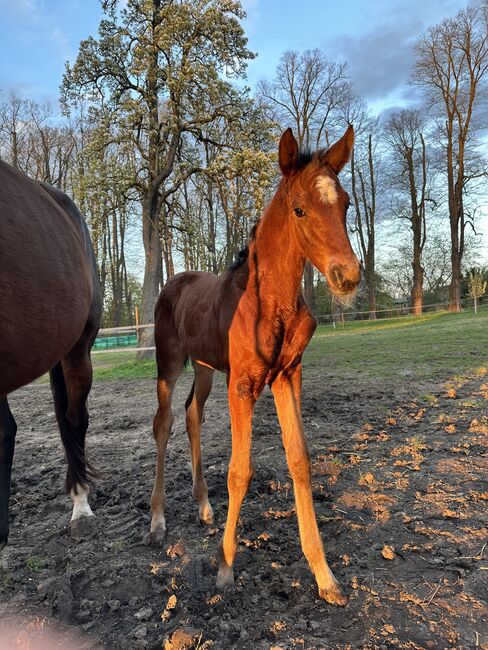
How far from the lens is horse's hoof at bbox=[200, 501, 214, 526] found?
305 cm

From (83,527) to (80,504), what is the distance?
273mm

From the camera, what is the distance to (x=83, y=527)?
10.1 feet

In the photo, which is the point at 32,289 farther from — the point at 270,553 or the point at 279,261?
the point at 270,553

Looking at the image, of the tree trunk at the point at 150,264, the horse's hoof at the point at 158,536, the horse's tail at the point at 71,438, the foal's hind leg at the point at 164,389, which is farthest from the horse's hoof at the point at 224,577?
the tree trunk at the point at 150,264

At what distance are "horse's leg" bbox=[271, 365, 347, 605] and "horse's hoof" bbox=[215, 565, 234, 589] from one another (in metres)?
0.44

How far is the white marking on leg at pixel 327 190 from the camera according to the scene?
208 centimetres

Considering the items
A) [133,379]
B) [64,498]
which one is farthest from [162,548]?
[133,379]

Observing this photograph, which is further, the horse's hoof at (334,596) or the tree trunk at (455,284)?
the tree trunk at (455,284)

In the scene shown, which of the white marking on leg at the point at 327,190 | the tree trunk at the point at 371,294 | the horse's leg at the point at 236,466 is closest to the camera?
the white marking on leg at the point at 327,190

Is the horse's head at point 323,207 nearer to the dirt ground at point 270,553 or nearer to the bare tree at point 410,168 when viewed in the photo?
the dirt ground at point 270,553

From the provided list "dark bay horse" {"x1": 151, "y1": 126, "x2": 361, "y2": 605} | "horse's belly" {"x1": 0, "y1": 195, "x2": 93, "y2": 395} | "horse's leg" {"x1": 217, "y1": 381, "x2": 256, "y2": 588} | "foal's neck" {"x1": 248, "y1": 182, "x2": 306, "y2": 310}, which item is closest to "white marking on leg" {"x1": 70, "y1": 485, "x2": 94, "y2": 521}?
"dark bay horse" {"x1": 151, "y1": 126, "x2": 361, "y2": 605}

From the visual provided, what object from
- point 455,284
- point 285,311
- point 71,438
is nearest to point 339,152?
point 285,311

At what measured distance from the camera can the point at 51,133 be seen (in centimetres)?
2333

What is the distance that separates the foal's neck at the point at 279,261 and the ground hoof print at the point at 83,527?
7.20 ft
